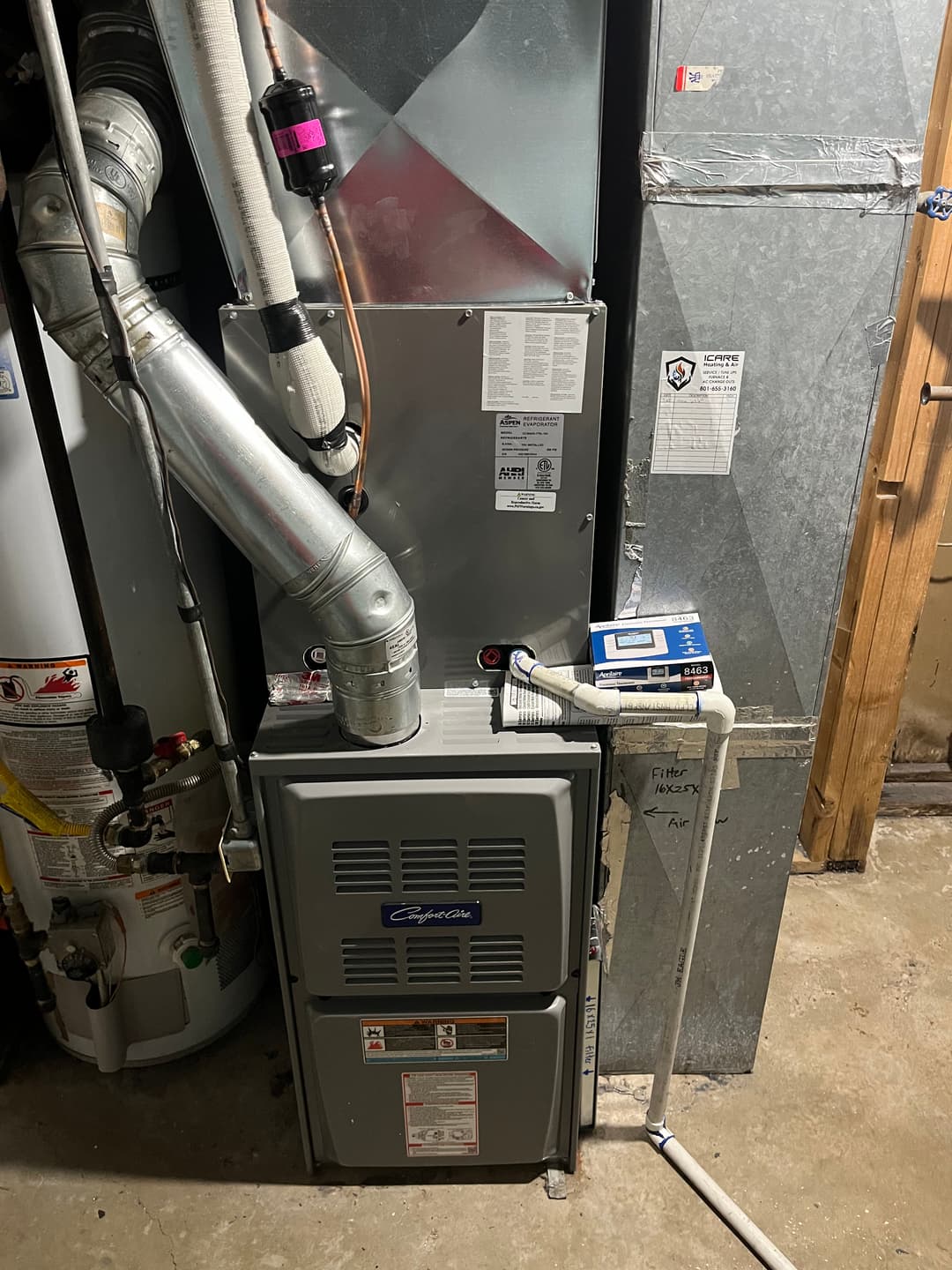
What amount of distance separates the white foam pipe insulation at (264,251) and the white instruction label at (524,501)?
0.22 meters

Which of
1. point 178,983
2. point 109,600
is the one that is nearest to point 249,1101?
point 178,983

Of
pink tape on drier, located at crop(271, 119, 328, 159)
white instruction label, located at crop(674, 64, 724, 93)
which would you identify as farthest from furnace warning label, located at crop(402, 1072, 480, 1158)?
white instruction label, located at crop(674, 64, 724, 93)

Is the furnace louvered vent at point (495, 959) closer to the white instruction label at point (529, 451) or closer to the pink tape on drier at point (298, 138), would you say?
the white instruction label at point (529, 451)

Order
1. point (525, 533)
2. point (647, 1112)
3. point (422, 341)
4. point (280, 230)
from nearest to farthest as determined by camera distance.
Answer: point (280, 230) < point (422, 341) < point (525, 533) < point (647, 1112)

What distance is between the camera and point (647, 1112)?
1.56 meters

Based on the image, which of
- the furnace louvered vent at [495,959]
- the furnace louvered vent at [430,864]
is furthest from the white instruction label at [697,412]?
the furnace louvered vent at [495,959]

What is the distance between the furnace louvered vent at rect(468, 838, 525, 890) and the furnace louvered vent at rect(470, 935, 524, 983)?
100 mm

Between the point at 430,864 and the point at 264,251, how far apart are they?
0.85 metres

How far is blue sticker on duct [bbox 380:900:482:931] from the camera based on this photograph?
1268 mm

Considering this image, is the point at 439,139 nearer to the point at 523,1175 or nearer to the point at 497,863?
the point at 497,863

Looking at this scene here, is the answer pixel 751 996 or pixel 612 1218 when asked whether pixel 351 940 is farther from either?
pixel 751 996

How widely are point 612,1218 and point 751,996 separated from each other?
45cm

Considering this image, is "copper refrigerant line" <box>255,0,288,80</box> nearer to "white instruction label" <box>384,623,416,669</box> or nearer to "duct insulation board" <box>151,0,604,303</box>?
"duct insulation board" <box>151,0,604,303</box>

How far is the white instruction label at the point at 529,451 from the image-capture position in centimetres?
118
